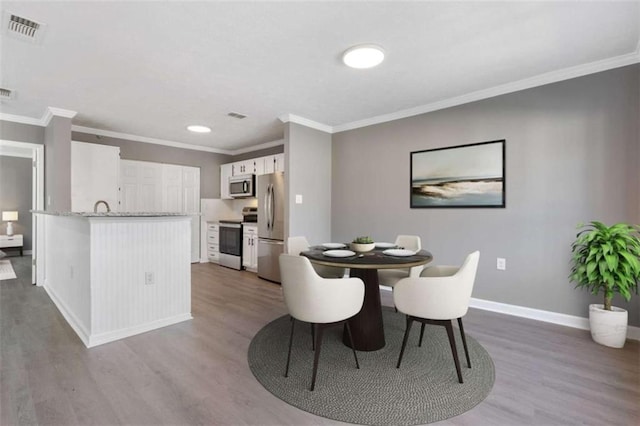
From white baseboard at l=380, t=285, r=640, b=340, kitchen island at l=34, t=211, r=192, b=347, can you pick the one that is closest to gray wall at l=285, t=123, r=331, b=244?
kitchen island at l=34, t=211, r=192, b=347

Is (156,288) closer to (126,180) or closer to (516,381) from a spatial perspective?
(516,381)

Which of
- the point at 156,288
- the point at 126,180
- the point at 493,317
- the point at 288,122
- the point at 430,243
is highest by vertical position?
the point at 288,122

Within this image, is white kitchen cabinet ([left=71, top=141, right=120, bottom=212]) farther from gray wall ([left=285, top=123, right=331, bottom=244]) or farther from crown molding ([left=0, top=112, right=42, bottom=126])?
gray wall ([left=285, top=123, right=331, bottom=244])

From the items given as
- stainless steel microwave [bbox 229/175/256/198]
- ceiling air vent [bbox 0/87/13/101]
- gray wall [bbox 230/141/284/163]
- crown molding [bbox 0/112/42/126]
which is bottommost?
stainless steel microwave [bbox 229/175/256/198]

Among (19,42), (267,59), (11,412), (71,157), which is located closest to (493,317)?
(267,59)

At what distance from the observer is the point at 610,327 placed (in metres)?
2.47

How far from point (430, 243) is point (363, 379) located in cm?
230

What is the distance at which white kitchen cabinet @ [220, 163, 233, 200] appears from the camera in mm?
6473

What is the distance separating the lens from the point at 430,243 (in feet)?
12.8

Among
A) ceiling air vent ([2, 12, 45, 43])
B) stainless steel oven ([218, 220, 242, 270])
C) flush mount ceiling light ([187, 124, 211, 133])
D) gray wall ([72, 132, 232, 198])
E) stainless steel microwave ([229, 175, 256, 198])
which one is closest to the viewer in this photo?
ceiling air vent ([2, 12, 45, 43])

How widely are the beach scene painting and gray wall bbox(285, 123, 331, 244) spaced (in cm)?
140

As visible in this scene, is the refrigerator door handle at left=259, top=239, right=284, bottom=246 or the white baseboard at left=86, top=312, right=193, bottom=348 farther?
the refrigerator door handle at left=259, top=239, right=284, bottom=246

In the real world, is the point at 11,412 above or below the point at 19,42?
below

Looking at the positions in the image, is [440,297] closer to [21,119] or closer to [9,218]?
[21,119]
